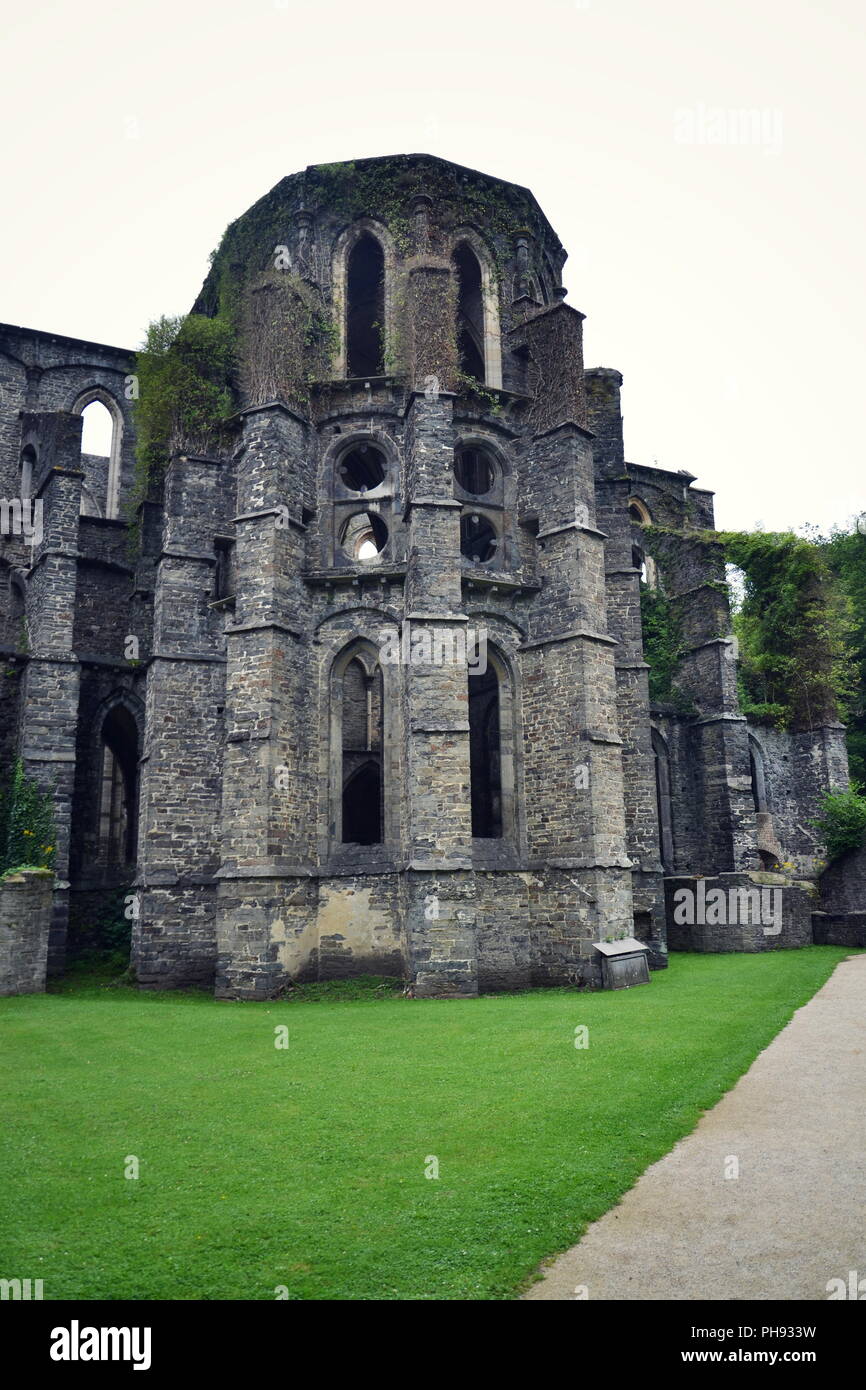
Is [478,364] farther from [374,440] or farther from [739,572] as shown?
[739,572]

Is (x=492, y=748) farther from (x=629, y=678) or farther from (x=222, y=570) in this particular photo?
(x=222, y=570)

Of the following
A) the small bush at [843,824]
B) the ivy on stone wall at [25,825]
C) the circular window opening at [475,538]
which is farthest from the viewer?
the small bush at [843,824]

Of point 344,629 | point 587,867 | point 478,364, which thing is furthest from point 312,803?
point 478,364

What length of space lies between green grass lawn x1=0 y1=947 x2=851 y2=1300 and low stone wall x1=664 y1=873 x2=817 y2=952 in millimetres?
8811

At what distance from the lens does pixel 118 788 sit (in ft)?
76.1

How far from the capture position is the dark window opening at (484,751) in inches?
786

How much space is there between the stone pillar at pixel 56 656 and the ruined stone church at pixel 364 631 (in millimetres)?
67

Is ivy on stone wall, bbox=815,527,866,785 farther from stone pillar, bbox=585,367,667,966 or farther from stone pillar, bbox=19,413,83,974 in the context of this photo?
stone pillar, bbox=19,413,83,974

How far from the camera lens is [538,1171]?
640 cm

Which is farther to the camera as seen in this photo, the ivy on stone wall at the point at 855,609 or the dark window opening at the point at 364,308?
the ivy on stone wall at the point at 855,609

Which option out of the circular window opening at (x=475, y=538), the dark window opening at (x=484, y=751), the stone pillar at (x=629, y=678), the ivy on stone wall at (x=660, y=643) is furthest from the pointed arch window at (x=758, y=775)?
the dark window opening at (x=484, y=751)

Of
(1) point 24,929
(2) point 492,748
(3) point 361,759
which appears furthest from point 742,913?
(1) point 24,929

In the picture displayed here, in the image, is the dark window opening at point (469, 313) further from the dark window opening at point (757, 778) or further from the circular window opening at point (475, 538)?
the dark window opening at point (757, 778)

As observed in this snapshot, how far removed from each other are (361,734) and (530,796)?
31.7 feet
